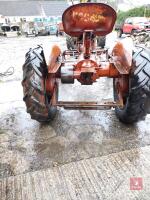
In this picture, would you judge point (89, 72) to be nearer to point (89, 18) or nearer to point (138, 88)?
point (138, 88)

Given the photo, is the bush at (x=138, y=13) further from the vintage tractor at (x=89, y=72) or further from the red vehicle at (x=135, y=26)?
the vintage tractor at (x=89, y=72)

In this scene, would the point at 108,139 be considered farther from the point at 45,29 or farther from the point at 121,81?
the point at 45,29

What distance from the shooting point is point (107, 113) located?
4102mm

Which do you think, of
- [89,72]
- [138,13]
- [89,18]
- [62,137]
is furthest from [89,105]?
[138,13]

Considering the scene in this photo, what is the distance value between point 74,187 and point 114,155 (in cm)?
71

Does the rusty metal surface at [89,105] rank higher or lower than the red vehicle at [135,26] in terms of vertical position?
lower

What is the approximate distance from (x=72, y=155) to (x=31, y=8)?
164ft

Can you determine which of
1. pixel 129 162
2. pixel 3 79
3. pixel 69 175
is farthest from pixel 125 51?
pixel 3 79

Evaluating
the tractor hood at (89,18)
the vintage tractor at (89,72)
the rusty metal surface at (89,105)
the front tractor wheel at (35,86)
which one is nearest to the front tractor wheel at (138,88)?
the vintage tractor at (89,72)

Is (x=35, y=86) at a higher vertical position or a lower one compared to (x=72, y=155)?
higher

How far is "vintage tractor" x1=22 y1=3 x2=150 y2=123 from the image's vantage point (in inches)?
122

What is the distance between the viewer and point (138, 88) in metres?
3.05

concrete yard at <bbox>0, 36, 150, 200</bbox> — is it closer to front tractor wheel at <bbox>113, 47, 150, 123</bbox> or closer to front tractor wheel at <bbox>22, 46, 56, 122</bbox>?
front tractor wheel at <bbox>22, 46, 56, 122</bbox>

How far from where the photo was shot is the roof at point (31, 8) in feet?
153
